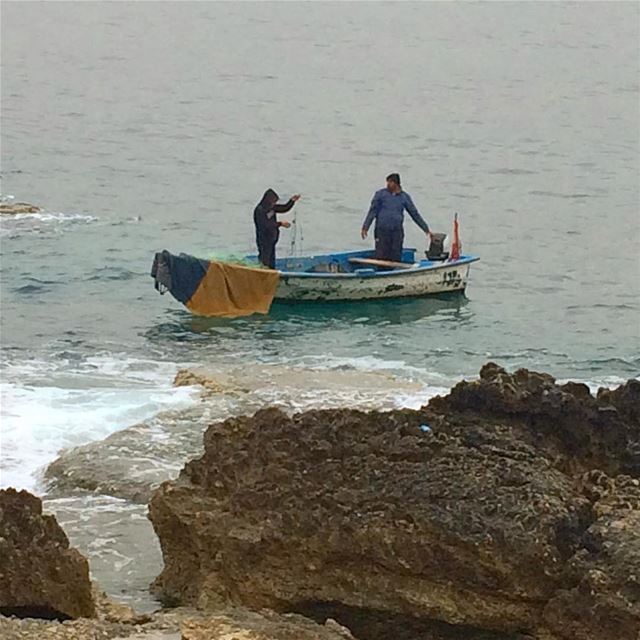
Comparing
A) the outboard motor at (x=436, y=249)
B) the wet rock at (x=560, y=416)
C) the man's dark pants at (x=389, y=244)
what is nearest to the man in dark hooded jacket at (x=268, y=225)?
the man's dark pants at (x=389, y=244)

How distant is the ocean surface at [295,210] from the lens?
1725cm

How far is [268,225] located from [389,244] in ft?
6.91

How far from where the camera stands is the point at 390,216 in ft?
77.5

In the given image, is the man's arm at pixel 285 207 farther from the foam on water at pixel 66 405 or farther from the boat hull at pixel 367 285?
the foam on water at pixel 66 405

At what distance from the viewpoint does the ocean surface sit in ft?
56.6

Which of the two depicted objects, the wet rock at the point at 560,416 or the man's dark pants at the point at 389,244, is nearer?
the wet rock at the point at 560,416

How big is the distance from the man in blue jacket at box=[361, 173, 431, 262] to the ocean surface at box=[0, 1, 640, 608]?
1.04 metres

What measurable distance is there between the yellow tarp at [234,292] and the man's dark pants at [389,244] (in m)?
2.08

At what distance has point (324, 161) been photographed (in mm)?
42125

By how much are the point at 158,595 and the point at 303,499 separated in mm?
1642

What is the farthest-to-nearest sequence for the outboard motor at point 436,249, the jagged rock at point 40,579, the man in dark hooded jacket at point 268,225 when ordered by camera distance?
the outboard motor at point 436,249
the man in dark hooded jacket at point 268,225
the jagged rock at point 40,579

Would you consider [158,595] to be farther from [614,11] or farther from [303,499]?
[614,11]

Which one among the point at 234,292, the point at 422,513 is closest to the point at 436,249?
the point at 234,292

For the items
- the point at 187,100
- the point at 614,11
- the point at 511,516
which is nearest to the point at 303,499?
the point at 511,516
